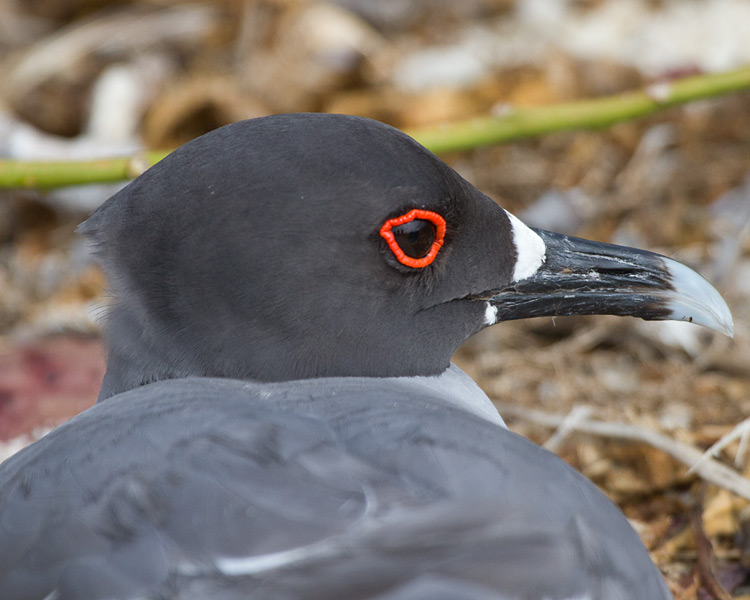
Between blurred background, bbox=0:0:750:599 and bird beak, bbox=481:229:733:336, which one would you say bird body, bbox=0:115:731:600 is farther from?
blurred background, bbox=0:0:750:599

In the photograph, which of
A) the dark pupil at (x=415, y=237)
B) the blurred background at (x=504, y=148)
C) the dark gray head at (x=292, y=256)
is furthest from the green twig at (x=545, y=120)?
the dark pupil at (x=415, y=237)

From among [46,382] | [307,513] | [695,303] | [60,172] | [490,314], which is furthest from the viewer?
[46,382]

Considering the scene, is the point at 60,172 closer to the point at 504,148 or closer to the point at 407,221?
the point at 407,221

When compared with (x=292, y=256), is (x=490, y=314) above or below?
below

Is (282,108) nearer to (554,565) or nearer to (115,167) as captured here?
(115,167)

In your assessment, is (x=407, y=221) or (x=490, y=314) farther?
(x=490, y=314)

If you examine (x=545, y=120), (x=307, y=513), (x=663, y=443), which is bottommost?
(x=663, y=443)

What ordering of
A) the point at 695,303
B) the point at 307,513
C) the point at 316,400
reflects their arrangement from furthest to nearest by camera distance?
the point at 695,303, the point at 316,400, the point at 307,513

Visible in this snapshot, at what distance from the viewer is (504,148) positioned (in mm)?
6277

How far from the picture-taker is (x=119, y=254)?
8.66 feet

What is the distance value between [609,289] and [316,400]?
39.4 inches

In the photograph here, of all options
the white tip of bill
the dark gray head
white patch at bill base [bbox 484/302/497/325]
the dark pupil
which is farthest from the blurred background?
the dark pupil

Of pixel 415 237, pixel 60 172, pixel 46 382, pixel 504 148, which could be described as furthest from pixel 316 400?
pixel 504 148

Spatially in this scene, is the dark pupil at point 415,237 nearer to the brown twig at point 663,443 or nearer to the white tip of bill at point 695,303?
the white tip of bill at point 695,303
